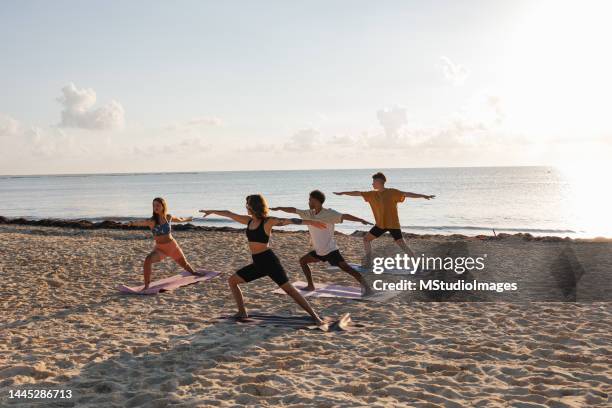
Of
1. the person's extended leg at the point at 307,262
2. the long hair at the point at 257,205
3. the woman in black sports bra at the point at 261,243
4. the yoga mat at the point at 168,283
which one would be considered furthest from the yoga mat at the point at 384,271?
the long hair at the point at 257,205

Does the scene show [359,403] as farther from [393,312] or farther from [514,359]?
[393,312]

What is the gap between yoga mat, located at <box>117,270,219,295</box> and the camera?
950 cm

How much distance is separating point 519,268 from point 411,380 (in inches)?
328

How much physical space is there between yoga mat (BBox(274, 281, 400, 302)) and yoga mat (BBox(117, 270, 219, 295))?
6.19 feet

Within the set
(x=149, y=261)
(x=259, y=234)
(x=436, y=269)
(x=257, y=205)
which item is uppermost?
(x=257, y=205)

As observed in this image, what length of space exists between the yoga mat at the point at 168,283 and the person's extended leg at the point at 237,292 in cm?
264

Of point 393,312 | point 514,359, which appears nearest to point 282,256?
point 393,312

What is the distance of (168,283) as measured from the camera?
33.1 ft

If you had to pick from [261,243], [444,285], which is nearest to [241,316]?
[261,243]

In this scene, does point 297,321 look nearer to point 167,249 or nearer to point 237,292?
point 237,292

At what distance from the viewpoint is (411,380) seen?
5250mm

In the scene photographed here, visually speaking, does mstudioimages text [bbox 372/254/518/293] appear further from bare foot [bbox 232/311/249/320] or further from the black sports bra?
the black sports bra

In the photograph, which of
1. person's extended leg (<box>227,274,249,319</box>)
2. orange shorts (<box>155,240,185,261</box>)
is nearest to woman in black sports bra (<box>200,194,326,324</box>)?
person's extended leg (<box>227,274,249,319</box>)

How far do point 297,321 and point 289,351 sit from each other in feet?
4.24
